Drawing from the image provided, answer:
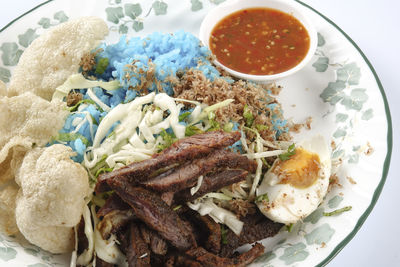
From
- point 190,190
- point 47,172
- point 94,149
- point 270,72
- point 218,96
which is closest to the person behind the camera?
point 47,172

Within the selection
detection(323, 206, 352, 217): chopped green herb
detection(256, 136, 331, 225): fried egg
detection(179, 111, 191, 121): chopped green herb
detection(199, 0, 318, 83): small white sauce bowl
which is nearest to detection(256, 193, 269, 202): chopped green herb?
detection(256, 136, 331, 225): fried egg

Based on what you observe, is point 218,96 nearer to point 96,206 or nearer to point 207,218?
point 207,218

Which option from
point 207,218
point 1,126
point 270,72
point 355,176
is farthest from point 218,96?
point 1,126

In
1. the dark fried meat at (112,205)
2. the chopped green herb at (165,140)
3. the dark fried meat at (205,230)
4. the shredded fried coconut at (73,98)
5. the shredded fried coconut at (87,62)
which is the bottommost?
the dark fried meat at (205,230)

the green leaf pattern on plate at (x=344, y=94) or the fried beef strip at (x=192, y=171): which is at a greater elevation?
the fried beef strip at (x=192, y=171)

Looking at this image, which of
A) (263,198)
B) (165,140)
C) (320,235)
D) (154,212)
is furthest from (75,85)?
(320,235)

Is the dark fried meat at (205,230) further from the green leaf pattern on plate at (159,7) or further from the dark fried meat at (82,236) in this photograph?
the green leaf pattern on plate at (159,7)

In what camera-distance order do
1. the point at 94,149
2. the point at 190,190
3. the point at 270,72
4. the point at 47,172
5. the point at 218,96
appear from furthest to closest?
the point at 270,72
the point at 218,96
the point at 94,149
the point at 190,190
the point at 47,172

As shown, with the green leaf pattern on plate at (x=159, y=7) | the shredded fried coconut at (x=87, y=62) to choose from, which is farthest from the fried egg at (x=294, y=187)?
the green leaf pattern on plate at (x=159, y=7)
